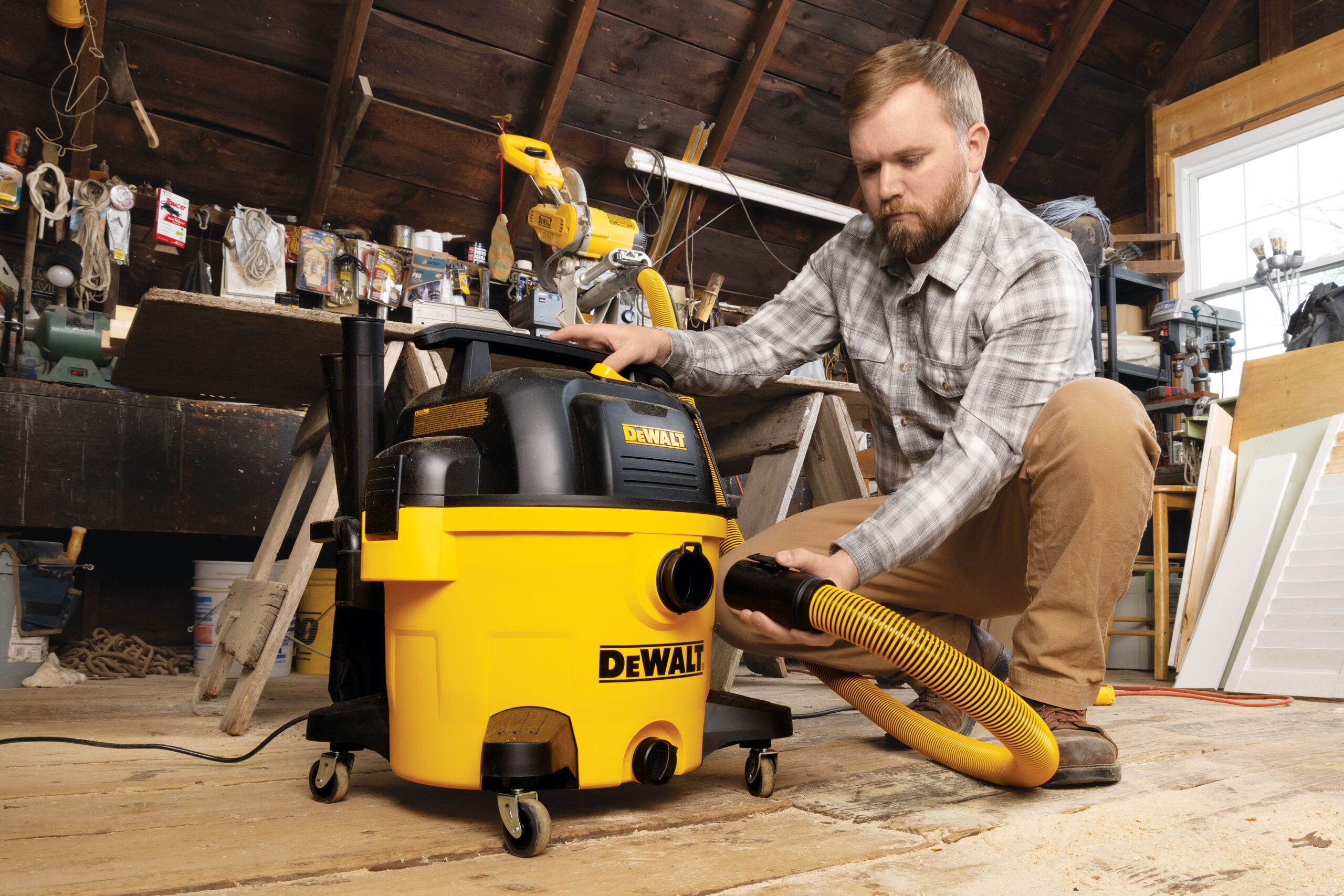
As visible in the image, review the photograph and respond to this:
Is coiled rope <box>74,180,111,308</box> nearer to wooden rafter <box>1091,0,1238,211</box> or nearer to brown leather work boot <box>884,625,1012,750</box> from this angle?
brown leather work boot <box>884,625,1012,750</box>

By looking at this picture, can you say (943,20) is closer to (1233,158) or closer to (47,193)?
(1233,158)

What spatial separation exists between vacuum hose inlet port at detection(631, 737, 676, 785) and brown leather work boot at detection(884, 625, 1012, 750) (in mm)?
581

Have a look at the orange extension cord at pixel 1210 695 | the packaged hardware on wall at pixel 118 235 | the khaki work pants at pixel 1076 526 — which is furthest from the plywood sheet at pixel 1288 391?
the packaged hardware on wall at pixel 118 235

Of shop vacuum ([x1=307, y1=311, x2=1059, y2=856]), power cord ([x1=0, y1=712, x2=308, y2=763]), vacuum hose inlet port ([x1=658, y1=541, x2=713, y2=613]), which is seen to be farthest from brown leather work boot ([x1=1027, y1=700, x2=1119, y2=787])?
power cord ([x1=0, y1=712, x2=308, y2=763])

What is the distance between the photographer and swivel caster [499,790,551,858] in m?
0.82

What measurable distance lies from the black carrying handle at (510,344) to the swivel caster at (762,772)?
0.50 meters

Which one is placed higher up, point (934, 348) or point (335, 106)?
point (335, 106)

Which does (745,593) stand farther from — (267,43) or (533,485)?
(267,43)

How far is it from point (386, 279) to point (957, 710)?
2.96 m

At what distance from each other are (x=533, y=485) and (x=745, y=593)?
10.5 inches

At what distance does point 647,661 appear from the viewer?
939 millimetres

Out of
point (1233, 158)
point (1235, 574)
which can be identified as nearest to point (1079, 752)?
point (1235, 574)

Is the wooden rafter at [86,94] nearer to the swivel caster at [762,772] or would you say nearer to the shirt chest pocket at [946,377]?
the shirt chest pocket at [946,377]

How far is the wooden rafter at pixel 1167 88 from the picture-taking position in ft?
16.1
